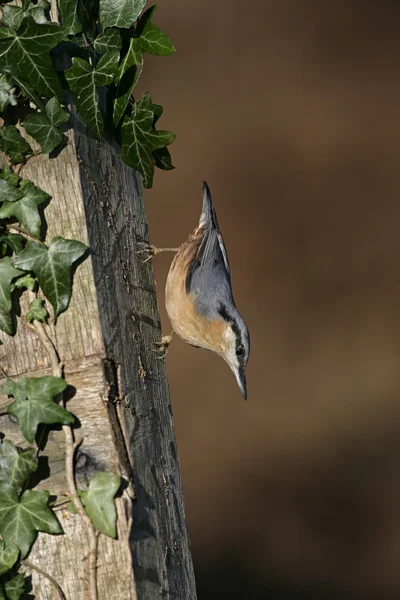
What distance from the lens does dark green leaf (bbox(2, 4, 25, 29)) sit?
200 cm

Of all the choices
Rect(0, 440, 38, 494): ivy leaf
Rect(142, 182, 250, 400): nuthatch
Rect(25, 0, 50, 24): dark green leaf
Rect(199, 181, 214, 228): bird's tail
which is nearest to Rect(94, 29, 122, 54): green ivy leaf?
Rect(25, 0, 50, 24): dark green leaf

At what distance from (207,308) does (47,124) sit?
1.43 m

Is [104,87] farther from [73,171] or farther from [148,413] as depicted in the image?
[148,413]

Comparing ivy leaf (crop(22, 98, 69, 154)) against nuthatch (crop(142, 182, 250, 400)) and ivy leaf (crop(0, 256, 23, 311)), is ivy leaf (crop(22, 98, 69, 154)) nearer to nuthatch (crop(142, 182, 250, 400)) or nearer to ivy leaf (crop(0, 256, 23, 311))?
ivy leaf (crop(0, 256, 23, 311))

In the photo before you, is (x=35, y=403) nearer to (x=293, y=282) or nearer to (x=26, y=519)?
(x=26, y=519)

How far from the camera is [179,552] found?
2.36 metres

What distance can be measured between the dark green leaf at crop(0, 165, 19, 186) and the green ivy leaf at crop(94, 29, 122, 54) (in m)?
0.35

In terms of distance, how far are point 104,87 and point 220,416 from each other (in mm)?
3363

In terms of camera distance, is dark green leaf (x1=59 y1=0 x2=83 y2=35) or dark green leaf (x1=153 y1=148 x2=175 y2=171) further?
dark green leaf (x1=153 y1=148 x2=175 y2=171)

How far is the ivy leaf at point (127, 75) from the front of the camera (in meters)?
2.16

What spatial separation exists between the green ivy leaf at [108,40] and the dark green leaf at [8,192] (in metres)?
0.38

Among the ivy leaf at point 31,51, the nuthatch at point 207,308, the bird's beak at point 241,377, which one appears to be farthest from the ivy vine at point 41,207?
the bird's beak at point 241,377

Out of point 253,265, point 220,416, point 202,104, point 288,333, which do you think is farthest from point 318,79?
point 220,416

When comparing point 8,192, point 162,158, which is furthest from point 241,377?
point 8,192
